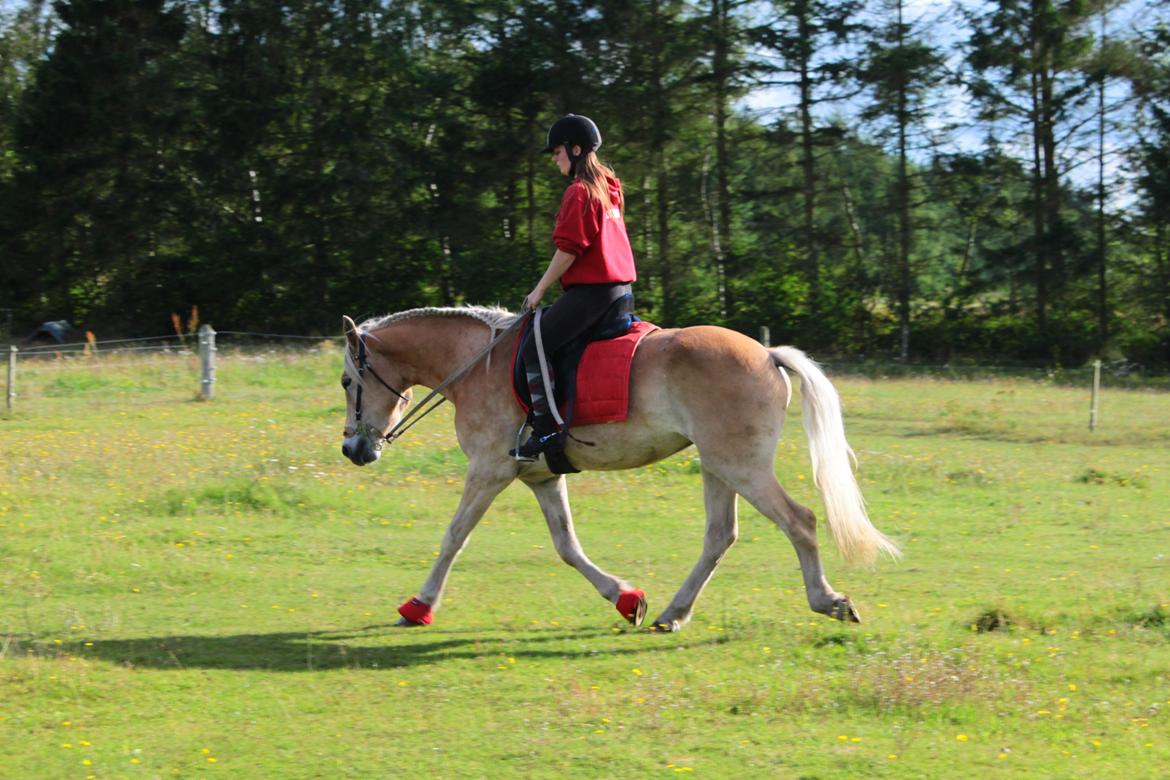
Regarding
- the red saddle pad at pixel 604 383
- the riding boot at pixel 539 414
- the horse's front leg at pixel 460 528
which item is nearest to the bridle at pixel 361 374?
the horse's front leg at pixel 460 528

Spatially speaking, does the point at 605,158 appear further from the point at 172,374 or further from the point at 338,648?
the point at 338,648

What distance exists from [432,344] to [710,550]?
239 centimetres

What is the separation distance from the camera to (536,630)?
7.56 m

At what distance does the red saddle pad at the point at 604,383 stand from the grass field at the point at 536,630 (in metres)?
1.43

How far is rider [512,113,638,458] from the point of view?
280 inches

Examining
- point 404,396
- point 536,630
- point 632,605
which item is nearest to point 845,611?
point 632,605

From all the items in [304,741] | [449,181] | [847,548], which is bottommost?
[304,741]

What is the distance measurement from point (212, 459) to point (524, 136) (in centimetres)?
2558

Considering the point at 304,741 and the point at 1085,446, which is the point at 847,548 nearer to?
the point at 304,741

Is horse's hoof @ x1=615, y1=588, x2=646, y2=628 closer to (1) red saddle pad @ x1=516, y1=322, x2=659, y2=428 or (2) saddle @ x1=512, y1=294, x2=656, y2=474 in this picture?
(2) saddle @ x1=512, y1=294, x2=656, y2=474

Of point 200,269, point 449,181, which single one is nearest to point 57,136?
point 200,269

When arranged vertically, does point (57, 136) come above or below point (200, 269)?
above

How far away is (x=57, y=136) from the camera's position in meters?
A: 38.5

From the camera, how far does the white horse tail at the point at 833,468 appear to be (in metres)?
7.10
